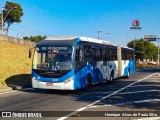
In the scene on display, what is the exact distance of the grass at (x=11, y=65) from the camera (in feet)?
73.7

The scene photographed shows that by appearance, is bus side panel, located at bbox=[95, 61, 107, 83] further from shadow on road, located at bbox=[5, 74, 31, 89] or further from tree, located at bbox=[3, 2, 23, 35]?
tree, located at bbox=[3, 2, 23, 35]

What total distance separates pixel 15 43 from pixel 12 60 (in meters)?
13.0

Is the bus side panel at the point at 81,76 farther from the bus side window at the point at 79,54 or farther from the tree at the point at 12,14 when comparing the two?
the tree at the point at 12,14

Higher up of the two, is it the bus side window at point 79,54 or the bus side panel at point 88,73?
the bus side window at point 79,54

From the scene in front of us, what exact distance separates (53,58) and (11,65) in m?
13.7

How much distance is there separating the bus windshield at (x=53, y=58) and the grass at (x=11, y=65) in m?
4.64

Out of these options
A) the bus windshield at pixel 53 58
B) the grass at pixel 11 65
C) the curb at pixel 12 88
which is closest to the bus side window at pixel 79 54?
the bus windshield at pixel 53 58

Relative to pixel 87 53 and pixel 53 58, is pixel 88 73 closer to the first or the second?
pixel 87 53

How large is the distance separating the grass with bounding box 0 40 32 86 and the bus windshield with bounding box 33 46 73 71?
15.2 feet

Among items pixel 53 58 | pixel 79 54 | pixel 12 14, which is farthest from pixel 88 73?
pixel 12 14

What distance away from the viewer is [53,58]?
16.0 meters

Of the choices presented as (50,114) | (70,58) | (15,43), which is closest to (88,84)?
(70,58)

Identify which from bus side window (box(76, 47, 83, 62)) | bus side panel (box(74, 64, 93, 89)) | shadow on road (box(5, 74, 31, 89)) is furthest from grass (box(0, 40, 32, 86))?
bus side window (box(76, 47, 83, 62))

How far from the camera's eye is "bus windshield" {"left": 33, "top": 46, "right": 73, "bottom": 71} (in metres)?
15.8
